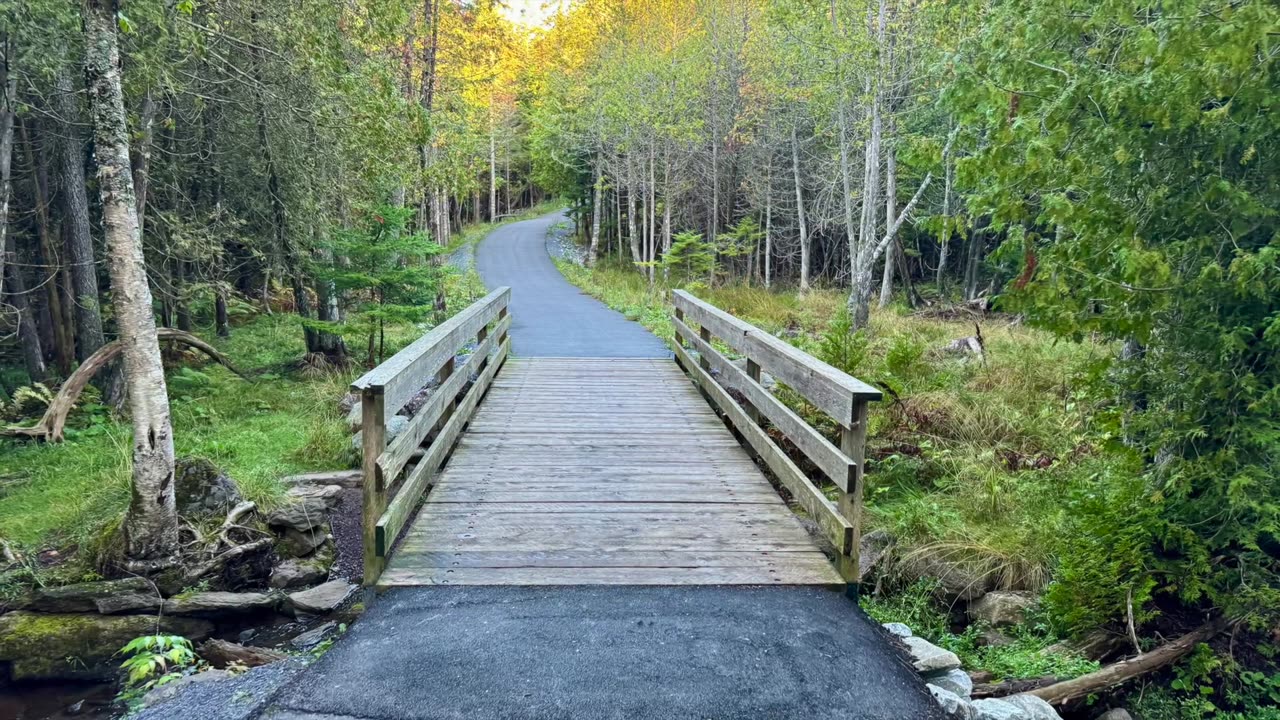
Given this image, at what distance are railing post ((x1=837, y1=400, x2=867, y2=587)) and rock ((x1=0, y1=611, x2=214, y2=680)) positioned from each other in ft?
13.7

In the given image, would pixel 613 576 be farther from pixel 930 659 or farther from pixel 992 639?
pixel 992 639

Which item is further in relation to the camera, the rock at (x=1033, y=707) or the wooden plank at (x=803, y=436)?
the wooden plank at (x=803, y=436)

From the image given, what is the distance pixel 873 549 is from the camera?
496 centimetres

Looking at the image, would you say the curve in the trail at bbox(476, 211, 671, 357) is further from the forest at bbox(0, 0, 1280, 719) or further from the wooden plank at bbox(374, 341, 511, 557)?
the wooden plank at bbox(374, 341, 511, 557)

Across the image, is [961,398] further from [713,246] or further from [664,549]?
[713,246]

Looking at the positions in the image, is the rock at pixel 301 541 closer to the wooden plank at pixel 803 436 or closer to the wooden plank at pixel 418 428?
the wooden plank at pixel 418 428

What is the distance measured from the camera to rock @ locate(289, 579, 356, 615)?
515 centimetres

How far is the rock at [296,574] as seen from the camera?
5.53m

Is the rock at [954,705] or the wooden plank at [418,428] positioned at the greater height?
the wooden plank at [418,428]

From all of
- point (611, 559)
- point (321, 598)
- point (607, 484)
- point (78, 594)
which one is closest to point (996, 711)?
point (611, 559)

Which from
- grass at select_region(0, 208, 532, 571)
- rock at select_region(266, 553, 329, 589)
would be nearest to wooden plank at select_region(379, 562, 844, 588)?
rock at select_region(266, 553, 329, 589)

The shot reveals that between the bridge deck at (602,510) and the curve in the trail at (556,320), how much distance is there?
4.21 metres

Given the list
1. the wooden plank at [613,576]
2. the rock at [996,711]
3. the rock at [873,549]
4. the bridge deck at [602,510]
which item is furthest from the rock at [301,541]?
the rock at [996,711]

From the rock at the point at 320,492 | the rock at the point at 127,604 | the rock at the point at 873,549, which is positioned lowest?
the rock at the point at 127,604
